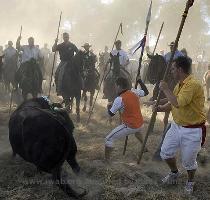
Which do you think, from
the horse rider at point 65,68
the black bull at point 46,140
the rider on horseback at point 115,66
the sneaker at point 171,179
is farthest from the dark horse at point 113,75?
the black bull at point 46,140

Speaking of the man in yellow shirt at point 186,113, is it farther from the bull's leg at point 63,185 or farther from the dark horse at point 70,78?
the dark horse at point 70,78

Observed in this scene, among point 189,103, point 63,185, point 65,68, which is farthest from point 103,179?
point 65,68

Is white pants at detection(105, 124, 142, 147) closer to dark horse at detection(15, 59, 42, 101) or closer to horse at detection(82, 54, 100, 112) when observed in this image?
dark horse at detection(15, 59, 42, 101)

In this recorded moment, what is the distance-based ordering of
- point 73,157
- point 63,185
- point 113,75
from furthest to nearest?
point 113,75 < point 73,157 < point 63,185

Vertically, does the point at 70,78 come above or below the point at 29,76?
above

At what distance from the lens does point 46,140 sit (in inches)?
260

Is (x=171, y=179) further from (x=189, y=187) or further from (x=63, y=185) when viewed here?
(x=63, y=185)

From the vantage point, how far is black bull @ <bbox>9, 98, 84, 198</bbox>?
260 inches

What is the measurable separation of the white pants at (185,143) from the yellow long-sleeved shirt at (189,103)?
0.15 meters

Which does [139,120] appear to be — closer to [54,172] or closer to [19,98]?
[54,172]

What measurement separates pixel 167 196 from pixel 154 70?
5.60 m

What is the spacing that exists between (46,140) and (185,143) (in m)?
2.32

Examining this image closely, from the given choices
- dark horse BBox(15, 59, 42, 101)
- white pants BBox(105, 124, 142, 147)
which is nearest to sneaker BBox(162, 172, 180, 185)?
white pants BBox(105, 124, 142, 147)

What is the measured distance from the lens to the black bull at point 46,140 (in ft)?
21.7
